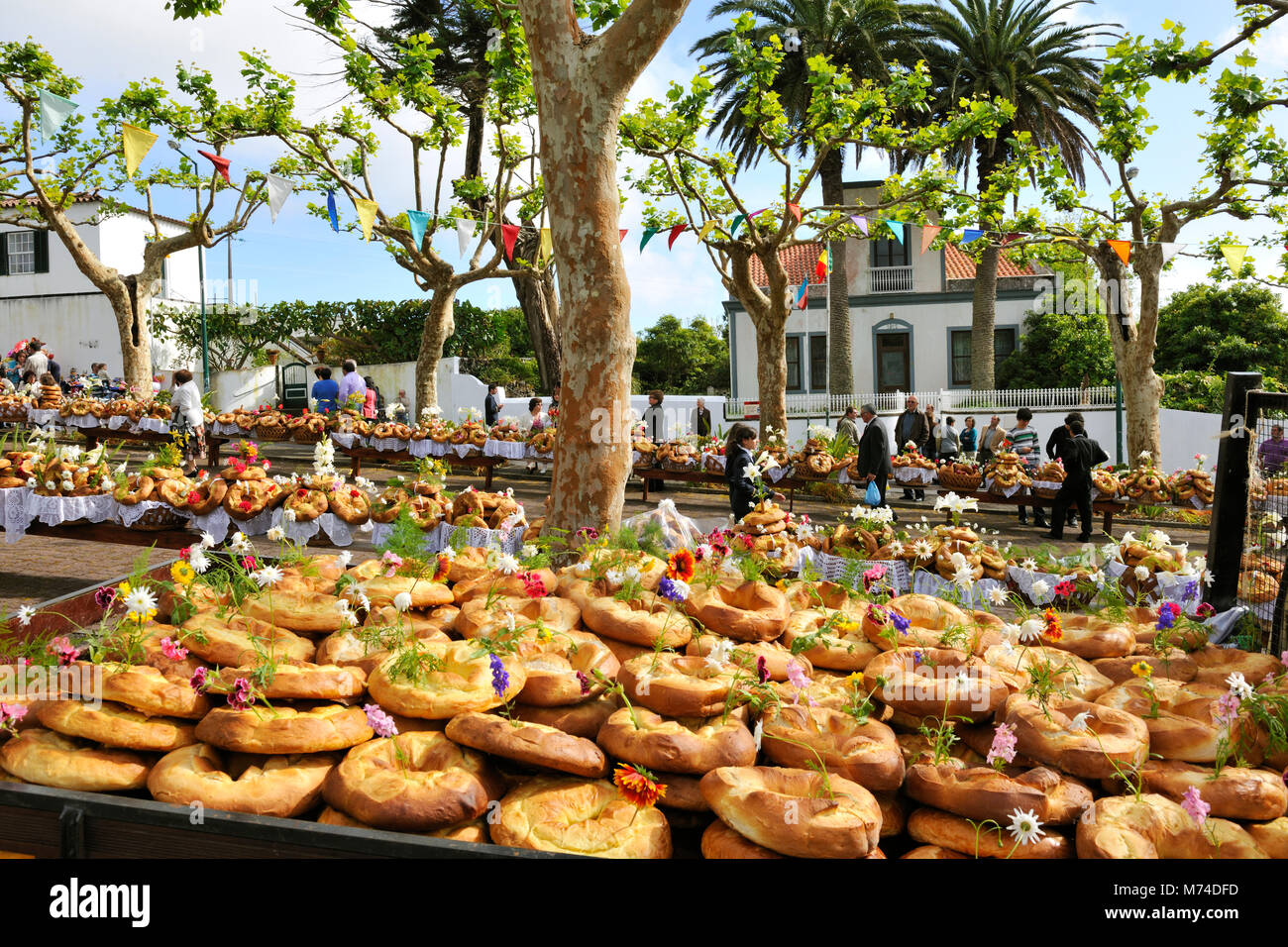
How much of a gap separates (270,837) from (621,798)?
2.60ft

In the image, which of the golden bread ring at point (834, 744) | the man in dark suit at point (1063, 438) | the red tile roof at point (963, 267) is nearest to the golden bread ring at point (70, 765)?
the golden bread ring at point (834, 744)

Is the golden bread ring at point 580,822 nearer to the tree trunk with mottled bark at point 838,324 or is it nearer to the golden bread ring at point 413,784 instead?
the golden bread ring at point 413,784

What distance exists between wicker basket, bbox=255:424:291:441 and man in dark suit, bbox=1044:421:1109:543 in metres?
12.1

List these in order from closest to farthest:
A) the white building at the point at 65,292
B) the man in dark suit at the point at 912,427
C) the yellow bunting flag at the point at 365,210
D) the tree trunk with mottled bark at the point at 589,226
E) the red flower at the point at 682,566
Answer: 1. the red flower at the point at 682,566
2. the tree trunk with mottled bark at the point at 589,226
3. the yellow bunting flag at the point at 365,210
4. the man in dark suit at the point at 912,427
5. the white building at the point at 65,292

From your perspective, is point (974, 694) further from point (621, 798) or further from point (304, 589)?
point (304, 589)

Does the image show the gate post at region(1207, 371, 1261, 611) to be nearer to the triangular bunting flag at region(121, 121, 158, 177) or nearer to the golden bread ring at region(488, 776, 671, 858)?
the golden bread ring at region(488, 776, 671, 858)

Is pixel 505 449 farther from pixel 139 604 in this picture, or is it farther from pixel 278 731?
pixel 278 731

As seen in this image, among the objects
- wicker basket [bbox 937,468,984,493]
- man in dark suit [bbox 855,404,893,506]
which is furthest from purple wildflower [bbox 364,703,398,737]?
wicker basket [bbox 937,468,984,493]

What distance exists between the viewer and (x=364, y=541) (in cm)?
850

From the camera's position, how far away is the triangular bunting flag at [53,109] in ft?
39.8

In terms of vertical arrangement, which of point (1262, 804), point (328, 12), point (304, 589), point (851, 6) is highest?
point (851, 6)

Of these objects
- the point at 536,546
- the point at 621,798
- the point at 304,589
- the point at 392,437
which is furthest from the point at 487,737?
the point at 392,437

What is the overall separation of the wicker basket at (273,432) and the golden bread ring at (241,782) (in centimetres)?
1422

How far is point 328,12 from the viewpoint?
14359 millimetres
